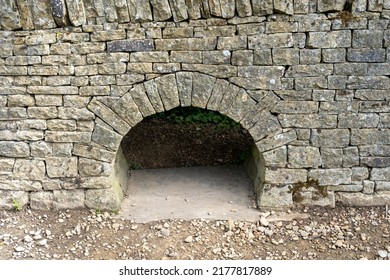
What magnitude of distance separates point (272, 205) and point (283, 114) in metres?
1.12

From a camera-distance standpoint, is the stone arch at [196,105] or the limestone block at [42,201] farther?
the limestone block at [42,201]

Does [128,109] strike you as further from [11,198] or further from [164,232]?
[11,198]

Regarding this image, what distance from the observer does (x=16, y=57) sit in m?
4.32

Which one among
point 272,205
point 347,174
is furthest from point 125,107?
point 347,174

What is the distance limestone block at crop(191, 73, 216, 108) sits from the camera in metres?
4.27

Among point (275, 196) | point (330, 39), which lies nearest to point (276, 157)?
point (275, 196)

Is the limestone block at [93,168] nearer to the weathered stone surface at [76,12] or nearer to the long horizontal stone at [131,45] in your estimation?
the long horizontal stone at [131,45]

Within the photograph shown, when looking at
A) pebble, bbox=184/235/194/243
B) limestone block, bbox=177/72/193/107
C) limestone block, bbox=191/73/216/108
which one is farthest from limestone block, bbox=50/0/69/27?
pebble, bbox=184/235/194/243

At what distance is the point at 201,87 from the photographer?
430cm

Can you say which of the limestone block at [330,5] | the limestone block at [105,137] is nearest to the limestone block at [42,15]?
the limestone block at [105,137]

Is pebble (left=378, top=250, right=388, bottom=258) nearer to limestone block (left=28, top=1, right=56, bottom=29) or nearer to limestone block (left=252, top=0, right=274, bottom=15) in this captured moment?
limestone block (left=252, top=0, right=274, bottom=15)

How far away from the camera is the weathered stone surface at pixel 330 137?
4418mm

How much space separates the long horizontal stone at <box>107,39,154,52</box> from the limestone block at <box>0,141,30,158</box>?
1.56 meters

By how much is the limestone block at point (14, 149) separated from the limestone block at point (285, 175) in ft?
9.37
